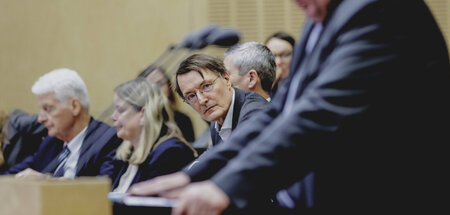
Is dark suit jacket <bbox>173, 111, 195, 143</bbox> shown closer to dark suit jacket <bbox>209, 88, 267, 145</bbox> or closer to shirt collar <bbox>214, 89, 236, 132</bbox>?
dark suit jacket <bbox>209, 88, 267, 145</bbox>

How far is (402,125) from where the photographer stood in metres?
1.35

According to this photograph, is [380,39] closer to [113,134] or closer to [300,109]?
[300,109]

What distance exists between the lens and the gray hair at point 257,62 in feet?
12.1

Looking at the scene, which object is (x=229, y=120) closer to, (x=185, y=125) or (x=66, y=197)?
(x=66, y=197)

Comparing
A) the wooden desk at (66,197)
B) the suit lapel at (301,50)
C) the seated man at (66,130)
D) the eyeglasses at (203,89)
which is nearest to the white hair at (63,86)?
the seated man at (66,130)

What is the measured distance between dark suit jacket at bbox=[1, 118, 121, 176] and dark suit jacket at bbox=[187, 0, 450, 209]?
2.57 m

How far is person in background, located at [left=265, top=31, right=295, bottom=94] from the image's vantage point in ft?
14.6

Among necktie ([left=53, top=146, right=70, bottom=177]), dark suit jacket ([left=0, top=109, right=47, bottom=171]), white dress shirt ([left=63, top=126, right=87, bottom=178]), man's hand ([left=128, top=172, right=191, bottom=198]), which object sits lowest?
dark suit jacket ([left=0, top=109, right=47, bottom=171])

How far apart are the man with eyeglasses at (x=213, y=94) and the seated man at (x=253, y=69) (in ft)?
1.26

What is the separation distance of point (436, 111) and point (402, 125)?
88mm

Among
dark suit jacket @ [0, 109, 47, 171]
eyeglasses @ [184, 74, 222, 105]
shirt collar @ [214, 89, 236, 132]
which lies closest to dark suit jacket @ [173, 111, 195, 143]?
dark suit jacket @ [0, 109, 47, 171]

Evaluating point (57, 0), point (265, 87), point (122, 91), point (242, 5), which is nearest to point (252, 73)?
point (265, 87)

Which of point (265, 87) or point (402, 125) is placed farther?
point (265, 87)

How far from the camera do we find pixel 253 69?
12.1ft
